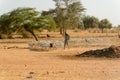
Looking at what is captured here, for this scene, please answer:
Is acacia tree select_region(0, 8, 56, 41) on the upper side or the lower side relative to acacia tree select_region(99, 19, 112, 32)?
upper

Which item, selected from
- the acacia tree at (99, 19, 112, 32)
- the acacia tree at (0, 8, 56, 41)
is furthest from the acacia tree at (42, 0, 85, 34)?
the acacia tree at (99, 19, 112, 32)

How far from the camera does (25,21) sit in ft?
148

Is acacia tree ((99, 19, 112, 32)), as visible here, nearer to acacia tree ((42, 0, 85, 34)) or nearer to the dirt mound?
acacia tree ((42, 0, 85, 34))

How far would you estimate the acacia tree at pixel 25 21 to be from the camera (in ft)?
145

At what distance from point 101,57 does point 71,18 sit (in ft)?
135

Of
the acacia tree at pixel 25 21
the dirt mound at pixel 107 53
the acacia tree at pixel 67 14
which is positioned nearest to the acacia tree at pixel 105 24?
the acacia tree at pixel 67 14

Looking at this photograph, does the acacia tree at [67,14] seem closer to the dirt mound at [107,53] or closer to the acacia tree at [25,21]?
the acacia tree at [25,21]

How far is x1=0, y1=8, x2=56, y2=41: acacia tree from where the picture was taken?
4412cm

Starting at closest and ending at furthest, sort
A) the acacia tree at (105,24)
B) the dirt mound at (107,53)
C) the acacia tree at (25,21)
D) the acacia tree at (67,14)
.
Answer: the dirt mound at (107,53)
the acacia tree at (25,21)
the acacia tree at (67,14)
the acacia tree at (105,24)

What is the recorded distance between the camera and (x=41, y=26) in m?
44.8

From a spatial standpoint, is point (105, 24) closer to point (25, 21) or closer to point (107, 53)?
point (25, 21)

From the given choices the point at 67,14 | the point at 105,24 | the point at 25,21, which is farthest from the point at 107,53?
the point at 105,24

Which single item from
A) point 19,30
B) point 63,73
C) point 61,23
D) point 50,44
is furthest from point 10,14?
point 63,73

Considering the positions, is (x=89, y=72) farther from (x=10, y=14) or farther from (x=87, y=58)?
(x=10, y=14)
